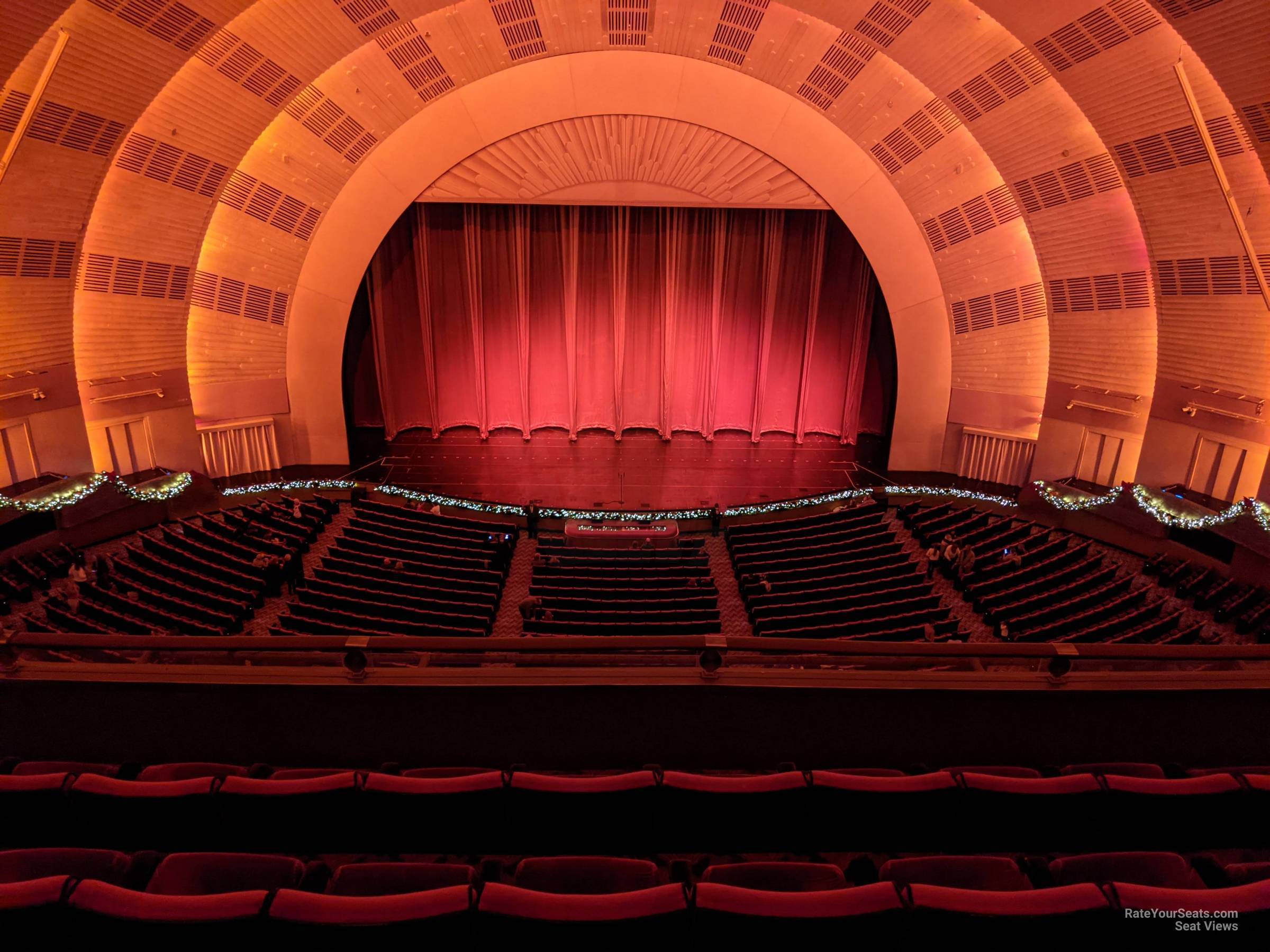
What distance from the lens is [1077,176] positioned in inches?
524

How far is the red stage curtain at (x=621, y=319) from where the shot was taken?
60.6ft

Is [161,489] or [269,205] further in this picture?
[269,205]

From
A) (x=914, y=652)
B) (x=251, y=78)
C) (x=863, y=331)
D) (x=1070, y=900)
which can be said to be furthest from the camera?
(x=863, y=331)

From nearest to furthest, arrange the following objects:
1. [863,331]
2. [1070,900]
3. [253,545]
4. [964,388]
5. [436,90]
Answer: [1070,900]
[253,545]
[436,90]
[964,388]
[863,331]

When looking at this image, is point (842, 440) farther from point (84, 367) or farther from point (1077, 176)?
point (84, 367)

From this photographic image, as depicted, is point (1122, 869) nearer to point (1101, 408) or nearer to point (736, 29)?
point (1101, 408)

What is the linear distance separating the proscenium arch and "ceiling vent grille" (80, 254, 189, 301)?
2.42m

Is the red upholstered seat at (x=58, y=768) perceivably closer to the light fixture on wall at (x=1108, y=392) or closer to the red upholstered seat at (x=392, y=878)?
the red upholstered seat at (x=392, y=878)

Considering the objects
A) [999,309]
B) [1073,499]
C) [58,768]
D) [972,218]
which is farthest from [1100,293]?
[58,768]

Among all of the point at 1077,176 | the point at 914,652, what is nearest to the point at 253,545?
the point at 914,652

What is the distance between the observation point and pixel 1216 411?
1246cm

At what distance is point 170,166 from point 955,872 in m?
15.6

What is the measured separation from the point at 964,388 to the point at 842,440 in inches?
143

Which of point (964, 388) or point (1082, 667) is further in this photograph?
point (964, 388)
